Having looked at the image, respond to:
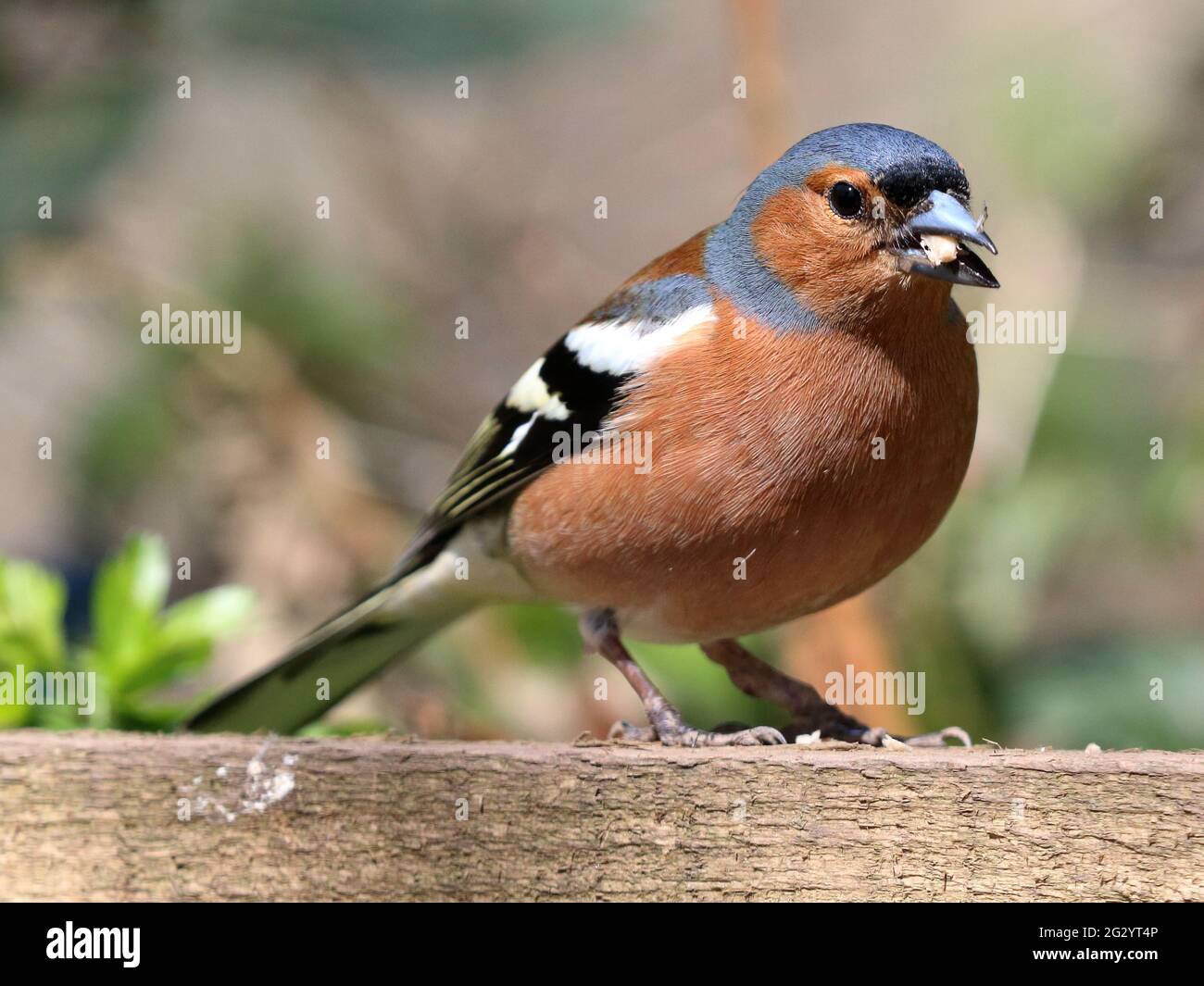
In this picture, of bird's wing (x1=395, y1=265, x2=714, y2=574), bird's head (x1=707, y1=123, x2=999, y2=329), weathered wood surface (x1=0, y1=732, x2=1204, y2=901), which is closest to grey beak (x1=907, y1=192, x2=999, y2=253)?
bird's head (x1=707, y1=123, x2=999, y2=329)

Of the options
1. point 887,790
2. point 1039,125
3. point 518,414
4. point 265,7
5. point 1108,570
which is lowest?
point 887,790

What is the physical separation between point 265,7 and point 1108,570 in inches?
153

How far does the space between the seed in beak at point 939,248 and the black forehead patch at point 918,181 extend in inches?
3.6

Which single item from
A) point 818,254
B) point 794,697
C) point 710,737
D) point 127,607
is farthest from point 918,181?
point 127,607

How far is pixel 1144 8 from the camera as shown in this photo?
7.80m

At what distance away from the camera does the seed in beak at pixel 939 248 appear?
2.91m

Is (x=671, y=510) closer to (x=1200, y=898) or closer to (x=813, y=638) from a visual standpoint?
(x=1200, y=898)

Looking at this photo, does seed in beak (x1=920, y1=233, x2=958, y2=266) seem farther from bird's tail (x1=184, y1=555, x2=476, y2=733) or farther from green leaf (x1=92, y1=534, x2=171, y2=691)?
green leaf (x1=92, y1=534, x2=171, y2=691)

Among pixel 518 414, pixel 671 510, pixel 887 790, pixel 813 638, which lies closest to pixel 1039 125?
pixel 813 638

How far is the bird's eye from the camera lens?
310 centimetres

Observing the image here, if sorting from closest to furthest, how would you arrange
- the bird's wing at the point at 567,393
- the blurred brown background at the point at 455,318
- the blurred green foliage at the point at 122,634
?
1. the bird's wing at the point at 567,393
2. the blurred green foliage at the point at 122,634
3. the blurred brown background at the point at 455,318

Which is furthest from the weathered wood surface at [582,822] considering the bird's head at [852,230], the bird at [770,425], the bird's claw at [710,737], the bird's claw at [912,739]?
the bird's head at [852,230]

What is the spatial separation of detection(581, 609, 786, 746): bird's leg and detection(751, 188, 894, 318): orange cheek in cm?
94

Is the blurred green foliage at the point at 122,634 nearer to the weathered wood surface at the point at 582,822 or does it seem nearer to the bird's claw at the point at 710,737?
the weathered wood surface at the point at 582,822
